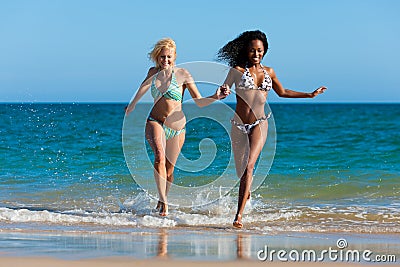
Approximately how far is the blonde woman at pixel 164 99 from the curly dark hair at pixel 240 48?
0.50 m

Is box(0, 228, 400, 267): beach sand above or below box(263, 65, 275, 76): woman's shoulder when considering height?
below

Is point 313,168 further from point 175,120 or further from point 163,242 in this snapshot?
point 163,242

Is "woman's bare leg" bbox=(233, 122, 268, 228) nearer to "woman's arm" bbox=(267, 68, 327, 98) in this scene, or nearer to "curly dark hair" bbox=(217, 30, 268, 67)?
"woman's arm" bbox=(267, 68, 327, 98)

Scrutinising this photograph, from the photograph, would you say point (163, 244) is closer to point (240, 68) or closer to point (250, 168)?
point (250, 168)

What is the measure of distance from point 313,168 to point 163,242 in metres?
8.51

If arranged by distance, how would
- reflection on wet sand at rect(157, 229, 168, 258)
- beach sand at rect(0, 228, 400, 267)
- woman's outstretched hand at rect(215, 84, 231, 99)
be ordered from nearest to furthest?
beach sand at rect(0, 228, 400, 267) < reflection on wet sand at rect(157, 229, 168, 258) < woman's outstretched hand at rect(215, 84, 231, 99)

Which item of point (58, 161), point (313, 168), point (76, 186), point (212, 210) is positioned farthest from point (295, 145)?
point (212, 210)

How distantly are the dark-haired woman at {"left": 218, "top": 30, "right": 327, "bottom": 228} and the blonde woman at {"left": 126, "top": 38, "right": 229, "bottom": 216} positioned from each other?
485mm

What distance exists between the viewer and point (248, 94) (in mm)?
7254

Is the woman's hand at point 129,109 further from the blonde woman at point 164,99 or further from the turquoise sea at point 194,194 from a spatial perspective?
the turquoise sea at point 194,194

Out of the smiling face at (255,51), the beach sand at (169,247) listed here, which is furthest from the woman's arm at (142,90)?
the beach sand at (169,247)

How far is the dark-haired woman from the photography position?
7.20 metres

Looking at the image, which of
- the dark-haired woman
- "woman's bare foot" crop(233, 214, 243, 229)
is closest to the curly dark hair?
the dark-haired woman

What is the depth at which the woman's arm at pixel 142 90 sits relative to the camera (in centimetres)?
761
